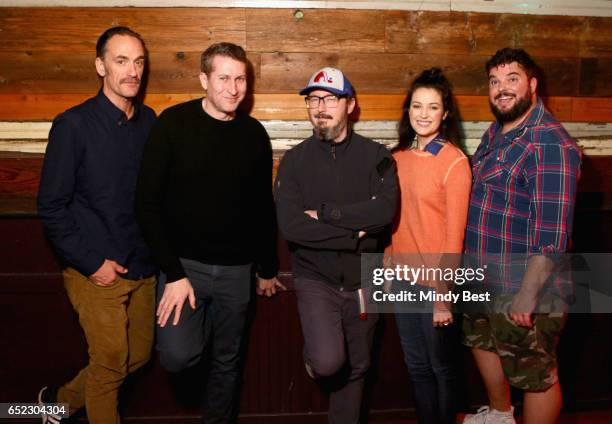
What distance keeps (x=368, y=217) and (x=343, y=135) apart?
474 millimetres

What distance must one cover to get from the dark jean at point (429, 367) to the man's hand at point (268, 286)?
74 cm

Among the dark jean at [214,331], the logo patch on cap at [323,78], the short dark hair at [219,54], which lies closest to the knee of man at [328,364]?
the dark jean at [214,331]

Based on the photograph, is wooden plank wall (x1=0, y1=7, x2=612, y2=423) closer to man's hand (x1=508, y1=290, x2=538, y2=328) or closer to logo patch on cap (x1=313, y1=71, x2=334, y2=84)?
logo patch on cap (x1=313, y1=71, x2=334, y2=84)

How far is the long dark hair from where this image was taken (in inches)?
96.0

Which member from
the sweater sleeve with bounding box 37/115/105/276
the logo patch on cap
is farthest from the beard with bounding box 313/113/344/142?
the sweater sleeve with bounding box 37/115/105/276

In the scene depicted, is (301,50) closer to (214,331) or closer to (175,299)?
(175,299)

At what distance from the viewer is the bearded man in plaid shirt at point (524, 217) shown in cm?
217

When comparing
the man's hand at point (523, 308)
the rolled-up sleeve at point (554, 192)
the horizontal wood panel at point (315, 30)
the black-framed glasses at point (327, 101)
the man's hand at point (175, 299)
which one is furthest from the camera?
the horizontal wood panel at point (315, 30)

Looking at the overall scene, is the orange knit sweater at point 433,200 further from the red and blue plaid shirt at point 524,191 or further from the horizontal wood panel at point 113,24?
the horizontal wood panel at point 113,24

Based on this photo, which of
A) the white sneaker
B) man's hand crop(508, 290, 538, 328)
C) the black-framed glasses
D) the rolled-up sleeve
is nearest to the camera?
the rolled-up sleeve

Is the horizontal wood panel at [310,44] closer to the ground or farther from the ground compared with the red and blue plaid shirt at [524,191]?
farther from the ground

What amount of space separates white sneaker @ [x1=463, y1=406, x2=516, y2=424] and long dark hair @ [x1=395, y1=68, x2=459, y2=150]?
157 centimetres

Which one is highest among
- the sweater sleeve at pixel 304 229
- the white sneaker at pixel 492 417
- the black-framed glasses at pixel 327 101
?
the black-framed glasses at pixel 327 101

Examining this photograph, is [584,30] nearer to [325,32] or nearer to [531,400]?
[325,32]
